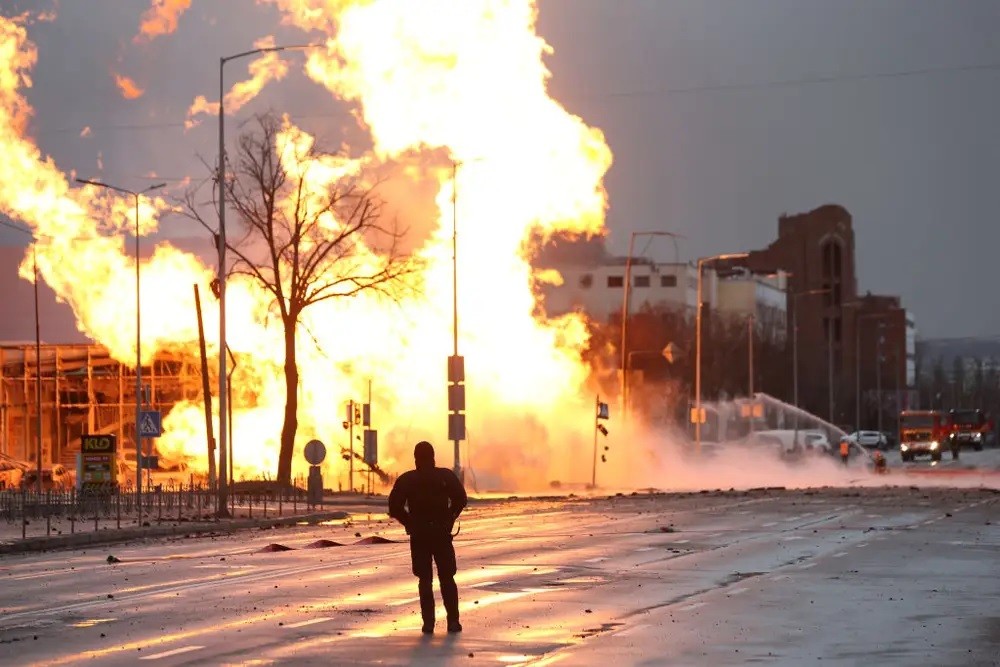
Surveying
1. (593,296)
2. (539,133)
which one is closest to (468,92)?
(539,133)

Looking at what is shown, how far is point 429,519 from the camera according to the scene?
55.3 feet

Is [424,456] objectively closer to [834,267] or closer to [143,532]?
[143,532]

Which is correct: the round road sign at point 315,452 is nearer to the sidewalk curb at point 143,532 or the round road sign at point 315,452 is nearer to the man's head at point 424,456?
the sidewalk curb at point 143,532

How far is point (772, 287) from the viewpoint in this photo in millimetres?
176750

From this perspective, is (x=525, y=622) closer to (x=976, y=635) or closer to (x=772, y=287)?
(x=976, y=635)

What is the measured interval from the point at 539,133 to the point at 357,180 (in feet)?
21.1

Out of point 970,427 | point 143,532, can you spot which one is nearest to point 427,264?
point 143,532

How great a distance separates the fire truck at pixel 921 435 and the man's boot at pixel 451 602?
88565 mm

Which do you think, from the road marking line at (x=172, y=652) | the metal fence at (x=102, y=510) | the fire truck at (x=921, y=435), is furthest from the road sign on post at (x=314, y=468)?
the fire truck at (x=921, y=435)

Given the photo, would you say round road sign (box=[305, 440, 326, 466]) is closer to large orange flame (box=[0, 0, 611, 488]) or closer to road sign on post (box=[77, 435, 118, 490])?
road sign on post (box=[77, 435, 118, 490])

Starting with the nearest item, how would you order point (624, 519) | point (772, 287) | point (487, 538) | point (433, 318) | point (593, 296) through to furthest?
point (487, 538), point (624, 519), point (433, 318), point (593, 296), point (772, 287)

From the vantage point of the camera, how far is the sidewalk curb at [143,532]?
3259cm

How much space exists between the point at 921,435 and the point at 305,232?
180ft

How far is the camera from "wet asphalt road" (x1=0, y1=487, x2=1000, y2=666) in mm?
15359
